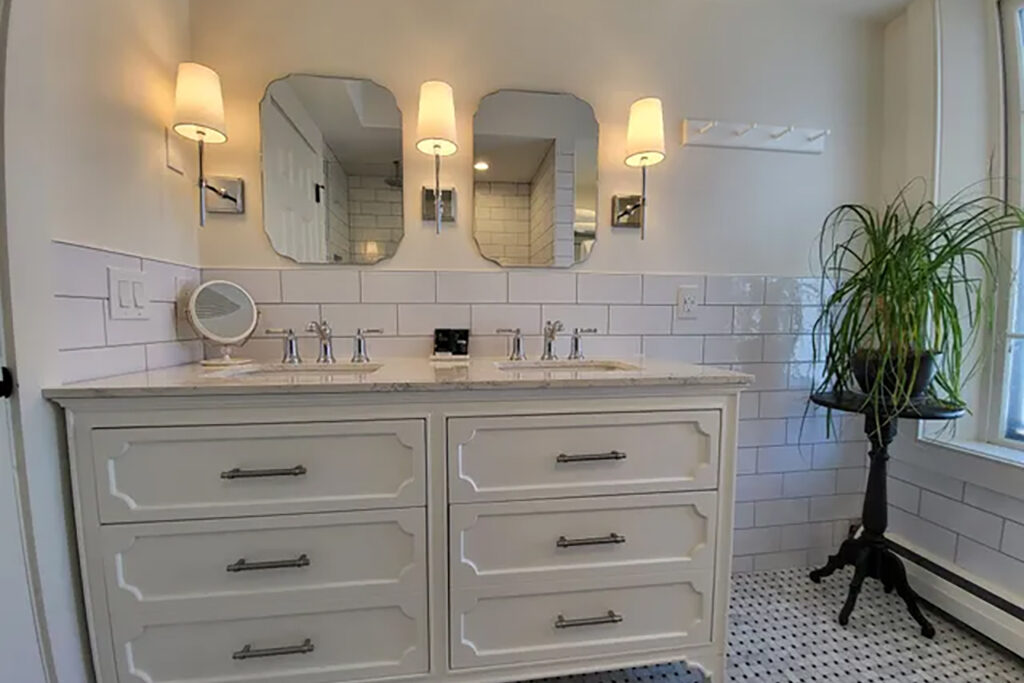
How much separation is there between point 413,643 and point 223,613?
0.41m

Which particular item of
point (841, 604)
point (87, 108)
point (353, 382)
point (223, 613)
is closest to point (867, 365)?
point (841, 604)

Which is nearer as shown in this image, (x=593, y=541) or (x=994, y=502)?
(x=593, y=541)

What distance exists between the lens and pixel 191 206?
Result: 1419mm

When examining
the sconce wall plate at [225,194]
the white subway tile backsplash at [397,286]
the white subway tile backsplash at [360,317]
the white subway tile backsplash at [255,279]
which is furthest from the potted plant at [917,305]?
the sconce wall plate at [225,194]

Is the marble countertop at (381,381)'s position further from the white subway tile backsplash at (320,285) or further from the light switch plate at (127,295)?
the white subway tile backsplash at (320,285)

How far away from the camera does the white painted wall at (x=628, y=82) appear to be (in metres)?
1.46

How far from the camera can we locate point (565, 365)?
147 centimetres

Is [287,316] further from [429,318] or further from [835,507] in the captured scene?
[835,507]

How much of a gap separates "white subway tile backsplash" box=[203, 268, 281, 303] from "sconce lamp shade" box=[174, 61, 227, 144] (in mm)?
396

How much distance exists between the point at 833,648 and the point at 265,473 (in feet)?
5.39

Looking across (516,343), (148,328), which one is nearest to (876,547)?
(516,343)

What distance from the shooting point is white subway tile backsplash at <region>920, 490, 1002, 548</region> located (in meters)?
1.45

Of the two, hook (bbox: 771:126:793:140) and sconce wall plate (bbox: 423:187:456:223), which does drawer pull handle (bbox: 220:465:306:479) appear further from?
hook (bbox: 771:126:793:140)

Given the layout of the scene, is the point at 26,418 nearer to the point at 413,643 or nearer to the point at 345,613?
the point at 345,613
